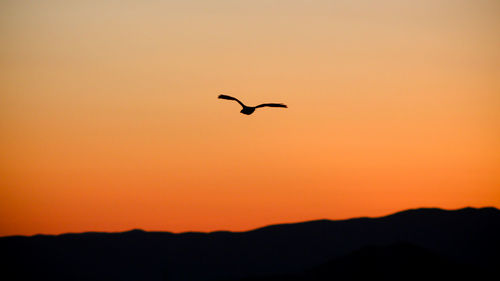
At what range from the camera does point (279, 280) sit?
119 meters

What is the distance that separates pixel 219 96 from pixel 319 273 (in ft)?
196

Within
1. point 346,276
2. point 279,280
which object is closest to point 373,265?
point 346,276

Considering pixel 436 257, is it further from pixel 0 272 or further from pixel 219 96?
pixel 0 272

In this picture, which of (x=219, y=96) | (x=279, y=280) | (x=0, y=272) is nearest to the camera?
(x=219, y=96)

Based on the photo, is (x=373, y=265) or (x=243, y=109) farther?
(x=373, y=265)

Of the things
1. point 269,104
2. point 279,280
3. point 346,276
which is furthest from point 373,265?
point 269,104

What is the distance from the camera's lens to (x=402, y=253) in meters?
125

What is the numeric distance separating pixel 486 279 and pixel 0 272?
4282 inches

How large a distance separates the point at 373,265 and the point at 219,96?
57.4m

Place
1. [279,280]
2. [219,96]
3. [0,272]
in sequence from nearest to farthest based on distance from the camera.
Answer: [219,96]
[279,280]
[0,272]

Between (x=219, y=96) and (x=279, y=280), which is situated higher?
(x=219, y=96)

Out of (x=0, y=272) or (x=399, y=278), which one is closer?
(x=399, y=278)

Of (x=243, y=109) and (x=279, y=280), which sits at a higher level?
(x=243, y=109)

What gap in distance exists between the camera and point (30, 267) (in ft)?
644
